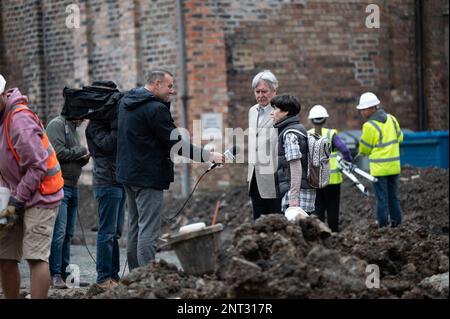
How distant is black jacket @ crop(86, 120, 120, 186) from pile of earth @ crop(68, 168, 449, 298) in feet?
5.68

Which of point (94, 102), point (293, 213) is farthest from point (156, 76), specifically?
point (293, 213)

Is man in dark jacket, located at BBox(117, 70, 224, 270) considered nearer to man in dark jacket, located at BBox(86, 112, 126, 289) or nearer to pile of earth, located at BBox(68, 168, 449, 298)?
man in dark jacket, located at BBox(86, 112, 126, 289)

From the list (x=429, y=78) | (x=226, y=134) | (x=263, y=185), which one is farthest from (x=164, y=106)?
(x=429, y=78)

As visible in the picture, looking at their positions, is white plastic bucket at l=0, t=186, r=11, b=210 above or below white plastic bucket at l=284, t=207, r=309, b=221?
above

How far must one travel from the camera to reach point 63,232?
10.4 metres

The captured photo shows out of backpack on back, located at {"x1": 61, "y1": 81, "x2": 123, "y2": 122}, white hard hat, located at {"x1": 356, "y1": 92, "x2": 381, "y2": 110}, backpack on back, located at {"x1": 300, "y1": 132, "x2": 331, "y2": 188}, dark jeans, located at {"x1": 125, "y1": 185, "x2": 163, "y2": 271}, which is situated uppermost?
backpack on back, located at {"x1": 61, "y1": 81, "x2": 123, "y2": 122}

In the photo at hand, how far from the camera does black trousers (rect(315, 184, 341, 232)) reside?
12.6m

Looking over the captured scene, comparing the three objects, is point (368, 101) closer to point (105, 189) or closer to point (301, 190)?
point (301, 190)

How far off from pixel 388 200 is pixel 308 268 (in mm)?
6383

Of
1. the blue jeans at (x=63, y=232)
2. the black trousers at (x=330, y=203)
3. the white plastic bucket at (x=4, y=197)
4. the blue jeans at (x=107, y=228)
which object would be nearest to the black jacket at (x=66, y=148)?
the blue jeans at (x=63, y=232)

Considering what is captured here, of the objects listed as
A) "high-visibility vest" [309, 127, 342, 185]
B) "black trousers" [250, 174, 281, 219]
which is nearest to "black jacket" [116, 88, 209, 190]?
"black trousers" [250, 174, 281, 219]
